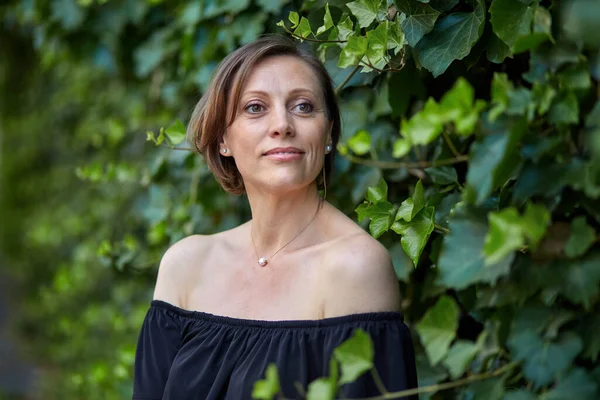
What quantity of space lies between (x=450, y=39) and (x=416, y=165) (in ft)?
0.94

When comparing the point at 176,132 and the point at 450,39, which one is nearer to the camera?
the point at 450,39

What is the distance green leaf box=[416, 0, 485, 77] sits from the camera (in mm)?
1713

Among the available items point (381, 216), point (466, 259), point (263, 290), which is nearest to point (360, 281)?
point (381, 216)

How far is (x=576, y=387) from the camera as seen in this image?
121 centimetres

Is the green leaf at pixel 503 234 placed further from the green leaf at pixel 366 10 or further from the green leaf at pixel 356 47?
the green leaf at pixel 366 10

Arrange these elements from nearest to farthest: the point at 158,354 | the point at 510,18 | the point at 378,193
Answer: the point at 510,18 → the point at 378,193 → the point at 158,354

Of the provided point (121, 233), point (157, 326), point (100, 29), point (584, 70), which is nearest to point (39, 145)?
point (121, 233)

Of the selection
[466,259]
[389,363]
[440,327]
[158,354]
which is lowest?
[158,354]

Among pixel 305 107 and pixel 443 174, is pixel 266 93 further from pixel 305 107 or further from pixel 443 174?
pixel 443 174

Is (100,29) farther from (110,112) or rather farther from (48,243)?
(48,243)

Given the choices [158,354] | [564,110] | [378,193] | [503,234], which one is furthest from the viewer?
[158,354]

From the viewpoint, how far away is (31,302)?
6.58 m

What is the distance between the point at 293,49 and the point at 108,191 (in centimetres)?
280

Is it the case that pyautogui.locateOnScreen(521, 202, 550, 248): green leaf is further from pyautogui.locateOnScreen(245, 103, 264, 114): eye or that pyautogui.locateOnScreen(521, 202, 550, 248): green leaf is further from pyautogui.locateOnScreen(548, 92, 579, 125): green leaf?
pyautogui.locateOnScreen(245, 103, 264, 114): eye
